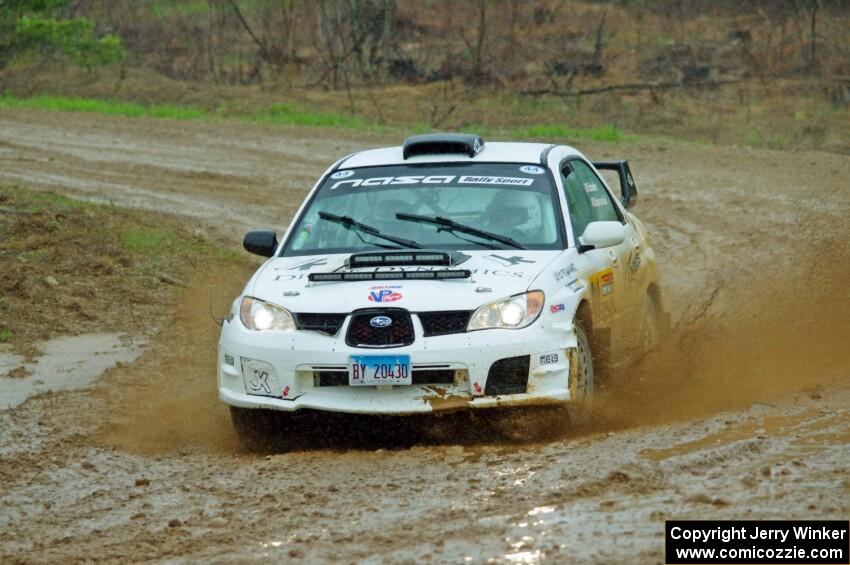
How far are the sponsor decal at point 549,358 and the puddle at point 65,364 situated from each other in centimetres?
358

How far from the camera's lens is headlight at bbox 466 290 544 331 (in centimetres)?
698

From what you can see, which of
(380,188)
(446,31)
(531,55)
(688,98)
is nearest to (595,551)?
(380,188)

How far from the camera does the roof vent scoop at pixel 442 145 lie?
8617 millimetres

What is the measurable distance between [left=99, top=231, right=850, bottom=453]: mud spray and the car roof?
4.81 feet

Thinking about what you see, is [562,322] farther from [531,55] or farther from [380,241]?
[531,55]

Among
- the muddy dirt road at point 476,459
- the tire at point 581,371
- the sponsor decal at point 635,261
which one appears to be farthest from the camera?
the sponsor decal at point 635,261

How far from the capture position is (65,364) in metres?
9.75

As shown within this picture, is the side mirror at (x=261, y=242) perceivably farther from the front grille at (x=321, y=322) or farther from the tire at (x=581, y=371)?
the tire at (x=581, y=371)

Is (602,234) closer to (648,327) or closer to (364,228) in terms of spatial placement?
(364,228)

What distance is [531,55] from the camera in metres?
32.4

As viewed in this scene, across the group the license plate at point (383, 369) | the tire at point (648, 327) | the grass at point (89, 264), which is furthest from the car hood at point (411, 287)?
the grass at point (89, 264)

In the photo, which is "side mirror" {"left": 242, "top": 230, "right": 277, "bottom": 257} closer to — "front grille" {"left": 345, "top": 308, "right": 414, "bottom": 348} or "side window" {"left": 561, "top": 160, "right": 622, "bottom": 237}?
"front grille" {"left": 345, "top": 308, "right": 414, "bottom": 348}

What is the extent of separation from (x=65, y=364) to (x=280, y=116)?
56.4 feet

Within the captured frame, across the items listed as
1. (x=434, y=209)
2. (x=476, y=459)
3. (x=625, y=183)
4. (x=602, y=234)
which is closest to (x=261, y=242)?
(x=434, y=209)
